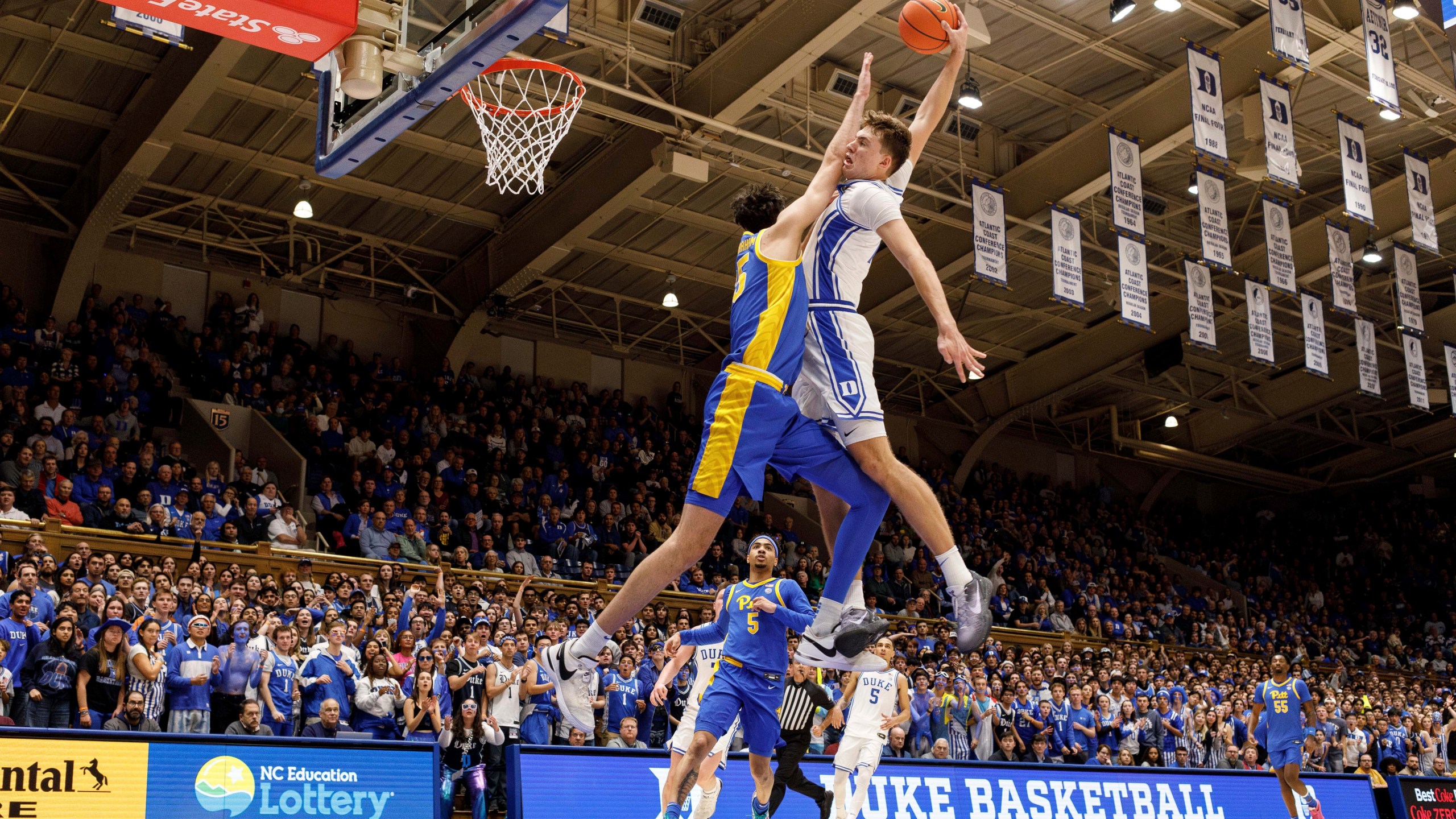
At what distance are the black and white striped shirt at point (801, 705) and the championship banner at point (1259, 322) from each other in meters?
13.6

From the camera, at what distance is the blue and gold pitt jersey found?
545 centimetres

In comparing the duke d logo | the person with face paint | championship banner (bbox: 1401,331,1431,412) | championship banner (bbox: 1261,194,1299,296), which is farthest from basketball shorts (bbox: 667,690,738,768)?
championship banner (bbox: 1401,331,1431,412)

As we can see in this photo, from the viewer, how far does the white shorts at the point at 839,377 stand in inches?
216

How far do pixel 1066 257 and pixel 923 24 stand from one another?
14.9 metres

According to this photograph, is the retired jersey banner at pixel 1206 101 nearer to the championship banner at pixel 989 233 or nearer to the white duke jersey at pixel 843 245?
the championship banner at pixel 989 233

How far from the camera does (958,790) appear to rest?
38.5 ft

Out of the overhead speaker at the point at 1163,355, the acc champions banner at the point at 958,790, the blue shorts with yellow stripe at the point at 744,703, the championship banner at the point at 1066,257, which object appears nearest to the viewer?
the blue shorts with yellow stripe at the point at 744,703

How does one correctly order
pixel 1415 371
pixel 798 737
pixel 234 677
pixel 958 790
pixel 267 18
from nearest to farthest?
pixel 267 18, pixel 798 737, pixel 958 790, pixel 234 677, pixel 1415 371

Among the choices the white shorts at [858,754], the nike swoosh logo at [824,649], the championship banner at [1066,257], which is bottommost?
the white shorts at [858,754]

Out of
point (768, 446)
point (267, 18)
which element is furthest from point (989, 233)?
point (768, 446)

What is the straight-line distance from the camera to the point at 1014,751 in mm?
16719

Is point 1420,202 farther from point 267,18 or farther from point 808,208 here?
point 267,18

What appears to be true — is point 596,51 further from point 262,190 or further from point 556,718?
point 556,718

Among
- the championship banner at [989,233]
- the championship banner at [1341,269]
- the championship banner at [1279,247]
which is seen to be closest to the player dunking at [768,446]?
the championship banner at [989,233]
